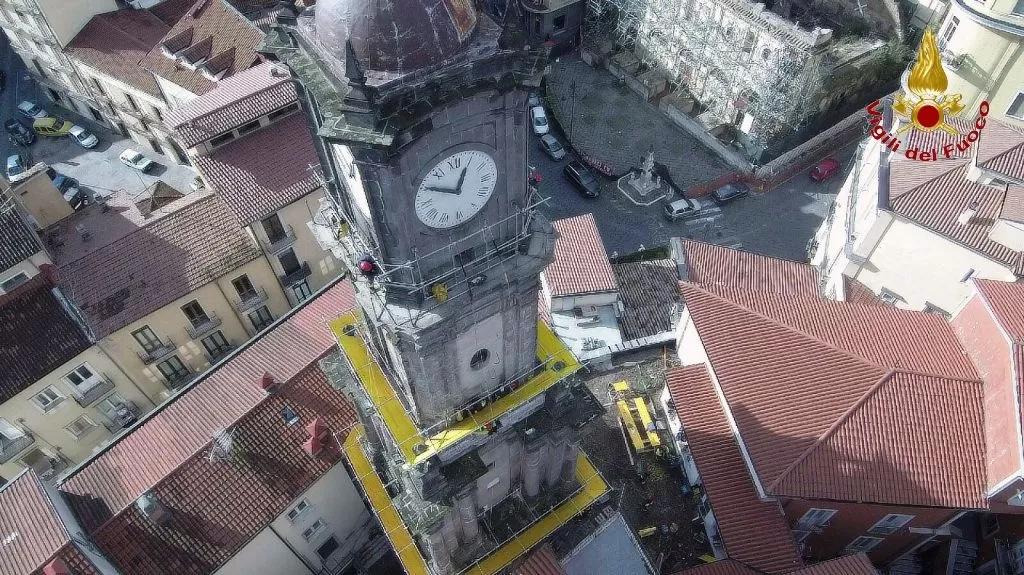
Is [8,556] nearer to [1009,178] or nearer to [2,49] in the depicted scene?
[1009,178]

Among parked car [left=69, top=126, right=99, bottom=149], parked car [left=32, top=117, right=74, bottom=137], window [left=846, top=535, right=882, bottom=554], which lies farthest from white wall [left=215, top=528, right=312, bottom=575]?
parked car [left=32, top=117, right=74, bottom=137]

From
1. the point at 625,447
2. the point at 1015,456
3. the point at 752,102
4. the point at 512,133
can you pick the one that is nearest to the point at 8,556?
the point at 512,133

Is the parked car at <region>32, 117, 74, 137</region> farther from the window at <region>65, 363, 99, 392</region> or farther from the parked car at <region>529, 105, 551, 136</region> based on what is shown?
the parked car at <region>529, 105, 551, 136</region>

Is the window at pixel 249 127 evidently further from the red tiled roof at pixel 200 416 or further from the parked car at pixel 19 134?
the parked car at pixel 19 134

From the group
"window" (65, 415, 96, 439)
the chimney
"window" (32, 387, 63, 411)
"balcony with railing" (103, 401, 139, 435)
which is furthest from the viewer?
"balcony with railing" (103, 401, 139, 435)

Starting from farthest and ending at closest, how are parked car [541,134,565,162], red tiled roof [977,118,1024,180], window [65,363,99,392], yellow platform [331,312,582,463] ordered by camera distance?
parked car [541,134,565,162] → window [65,363,99,392] → red tiled roof [977,118,1024,180] → yellow platform [331,312,582,463]

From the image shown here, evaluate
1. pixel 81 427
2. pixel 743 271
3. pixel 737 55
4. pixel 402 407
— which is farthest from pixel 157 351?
pixel 737 55

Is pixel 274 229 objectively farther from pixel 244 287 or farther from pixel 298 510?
pixel 298 510
